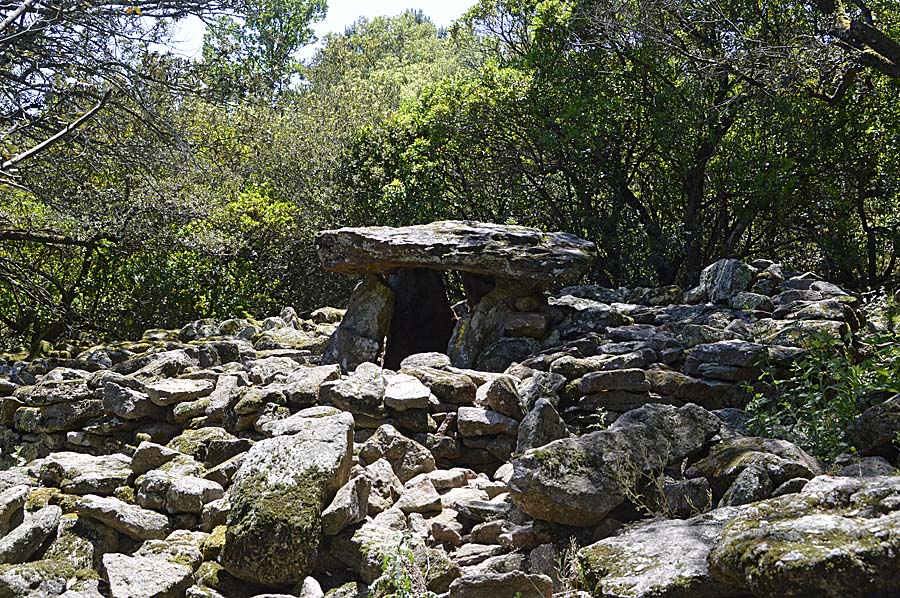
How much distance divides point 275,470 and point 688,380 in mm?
3323

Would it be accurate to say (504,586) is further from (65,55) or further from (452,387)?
(65,55)

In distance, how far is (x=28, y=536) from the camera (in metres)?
4.72

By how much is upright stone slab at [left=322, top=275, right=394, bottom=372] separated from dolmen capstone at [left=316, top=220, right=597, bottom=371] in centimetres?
1

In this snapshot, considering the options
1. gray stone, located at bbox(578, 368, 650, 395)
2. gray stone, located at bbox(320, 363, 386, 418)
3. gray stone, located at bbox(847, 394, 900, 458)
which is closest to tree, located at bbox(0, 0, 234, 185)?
gray stone, located at bbox(320, 363, 386, 418)

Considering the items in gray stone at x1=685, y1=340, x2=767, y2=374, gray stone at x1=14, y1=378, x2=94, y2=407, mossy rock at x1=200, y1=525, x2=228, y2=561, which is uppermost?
gray stone at x1=685, y1=340, x2=767, y2=374

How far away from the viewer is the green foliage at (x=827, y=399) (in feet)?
16.0

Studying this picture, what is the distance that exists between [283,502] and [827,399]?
11.8 feet

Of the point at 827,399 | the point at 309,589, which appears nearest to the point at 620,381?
the point at 827,399

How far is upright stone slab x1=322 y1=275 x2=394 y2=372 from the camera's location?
962cm

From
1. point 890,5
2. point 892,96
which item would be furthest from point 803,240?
point 890,5

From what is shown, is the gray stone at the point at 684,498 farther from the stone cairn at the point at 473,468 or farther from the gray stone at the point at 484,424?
the gray stone at the point at 484,424

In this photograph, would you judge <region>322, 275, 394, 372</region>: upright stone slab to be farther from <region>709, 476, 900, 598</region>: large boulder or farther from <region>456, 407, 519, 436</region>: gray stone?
<region>709, 476, 900, 598</region>: large boulder

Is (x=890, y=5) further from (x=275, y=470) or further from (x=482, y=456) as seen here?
(x=275, y=470)

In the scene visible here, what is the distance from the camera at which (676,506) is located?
4309 millimetres
